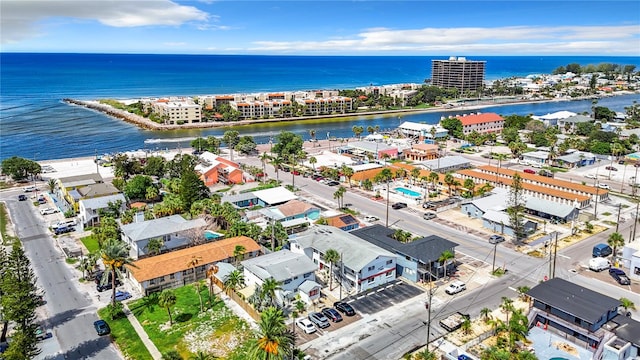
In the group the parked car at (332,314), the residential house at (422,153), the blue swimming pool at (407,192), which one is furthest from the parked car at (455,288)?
the residential house at (422,153)

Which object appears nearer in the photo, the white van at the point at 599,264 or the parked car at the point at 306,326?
the parked car at the point at 306,326

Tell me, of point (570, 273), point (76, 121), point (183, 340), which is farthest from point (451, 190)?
point (76, 121)

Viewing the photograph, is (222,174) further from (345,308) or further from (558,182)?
(558,182)

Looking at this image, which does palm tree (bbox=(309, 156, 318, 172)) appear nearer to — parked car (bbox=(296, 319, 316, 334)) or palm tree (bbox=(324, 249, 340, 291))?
palm tree (bbox=(324, 249, 340, 291))

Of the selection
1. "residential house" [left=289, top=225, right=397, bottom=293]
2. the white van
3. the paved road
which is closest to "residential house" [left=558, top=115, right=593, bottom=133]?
the white van

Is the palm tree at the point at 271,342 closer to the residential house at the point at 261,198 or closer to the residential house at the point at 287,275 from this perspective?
the residential house at the point at 287,275

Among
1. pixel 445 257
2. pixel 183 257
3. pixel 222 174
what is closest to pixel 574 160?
pixel 445 257
